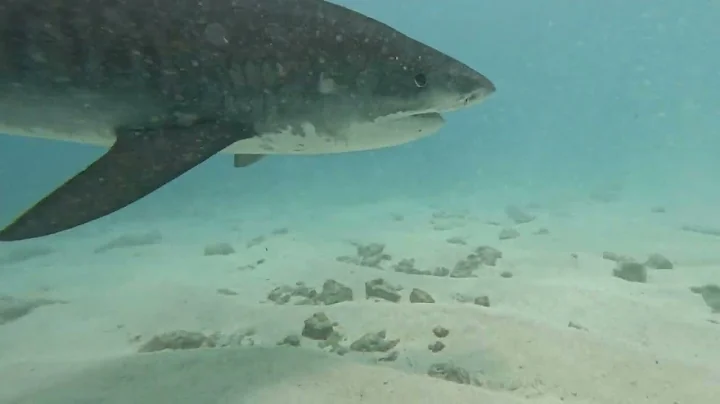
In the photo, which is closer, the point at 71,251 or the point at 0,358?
the point at 0,358

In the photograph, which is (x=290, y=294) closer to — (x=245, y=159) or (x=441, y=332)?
(x=245, y=159)

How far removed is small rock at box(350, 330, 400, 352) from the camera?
4.11 m

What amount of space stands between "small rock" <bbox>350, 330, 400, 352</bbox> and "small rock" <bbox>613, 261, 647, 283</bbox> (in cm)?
494

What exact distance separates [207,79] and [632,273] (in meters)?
6.87

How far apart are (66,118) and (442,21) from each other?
13008 centimetres

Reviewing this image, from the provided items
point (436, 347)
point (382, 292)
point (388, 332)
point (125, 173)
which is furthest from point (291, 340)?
point (125, 173)

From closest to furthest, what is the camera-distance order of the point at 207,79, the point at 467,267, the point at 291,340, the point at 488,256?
1. the point at 207,79
2. the point at 291,340
3. the point at 467,267
4. the point at 488,256

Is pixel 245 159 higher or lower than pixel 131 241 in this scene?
higher

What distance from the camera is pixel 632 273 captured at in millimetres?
7715

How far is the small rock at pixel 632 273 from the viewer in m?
7.66

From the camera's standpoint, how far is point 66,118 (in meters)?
3.19

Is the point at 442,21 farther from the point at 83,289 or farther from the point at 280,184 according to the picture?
the point at 83,289

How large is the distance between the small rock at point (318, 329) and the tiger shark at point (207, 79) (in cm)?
173

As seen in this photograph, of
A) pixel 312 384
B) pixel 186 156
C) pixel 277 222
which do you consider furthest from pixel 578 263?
pixel 277 222
